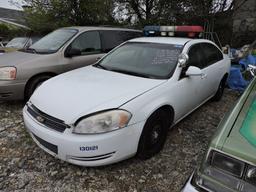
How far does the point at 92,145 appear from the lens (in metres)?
2.22

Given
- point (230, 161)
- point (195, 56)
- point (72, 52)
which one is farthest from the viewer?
point (72, 52)

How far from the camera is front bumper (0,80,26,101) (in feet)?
12.8

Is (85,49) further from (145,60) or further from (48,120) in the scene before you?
(48,120)

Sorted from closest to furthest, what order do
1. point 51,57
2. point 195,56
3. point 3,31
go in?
point 195,56
point 51,57
point 3,31

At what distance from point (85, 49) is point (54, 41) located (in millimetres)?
663

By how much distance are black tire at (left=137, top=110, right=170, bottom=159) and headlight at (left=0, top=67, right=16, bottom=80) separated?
2.67 m

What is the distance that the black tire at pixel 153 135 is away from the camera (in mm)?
2555

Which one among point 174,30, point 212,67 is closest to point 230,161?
point 212,67

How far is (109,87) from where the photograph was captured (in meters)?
2.74

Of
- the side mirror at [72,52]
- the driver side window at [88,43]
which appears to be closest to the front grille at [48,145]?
the side mirror at [72,52]

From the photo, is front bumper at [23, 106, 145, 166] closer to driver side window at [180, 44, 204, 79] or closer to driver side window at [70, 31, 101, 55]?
driver side window at [180, 44, 204, 79]

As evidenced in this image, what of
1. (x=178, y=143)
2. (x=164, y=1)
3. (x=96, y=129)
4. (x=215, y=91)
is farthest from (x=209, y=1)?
(x=96, y=129)

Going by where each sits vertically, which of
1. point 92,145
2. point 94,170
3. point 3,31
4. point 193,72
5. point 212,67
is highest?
point 3,31

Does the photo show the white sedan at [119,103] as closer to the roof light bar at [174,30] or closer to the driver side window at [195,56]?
the driver side window at [195,56]
